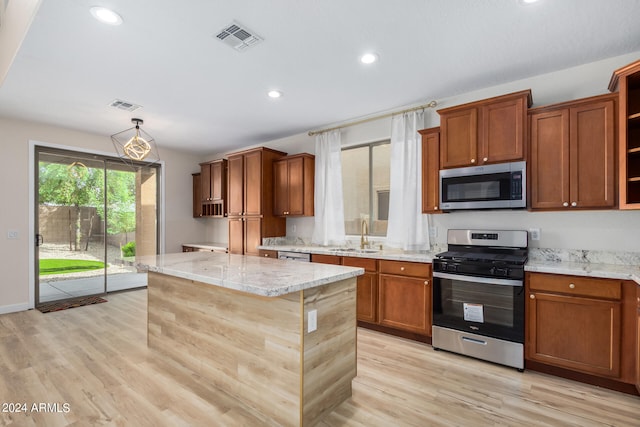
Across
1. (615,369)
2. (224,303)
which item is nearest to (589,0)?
(615,369)

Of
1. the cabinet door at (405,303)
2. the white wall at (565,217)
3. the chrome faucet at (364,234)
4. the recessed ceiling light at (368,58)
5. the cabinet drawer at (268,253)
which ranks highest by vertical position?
the recessed ceiling light at (368,58)

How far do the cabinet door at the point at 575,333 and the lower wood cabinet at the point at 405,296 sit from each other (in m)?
0.89

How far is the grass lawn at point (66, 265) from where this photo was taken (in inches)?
186

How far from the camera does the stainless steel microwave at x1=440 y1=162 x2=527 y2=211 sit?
283 cm

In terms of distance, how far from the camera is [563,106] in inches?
105

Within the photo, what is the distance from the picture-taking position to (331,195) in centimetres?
448

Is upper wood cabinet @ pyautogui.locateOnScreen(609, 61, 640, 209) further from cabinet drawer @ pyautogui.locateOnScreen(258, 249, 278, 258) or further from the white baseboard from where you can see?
the white baseboard

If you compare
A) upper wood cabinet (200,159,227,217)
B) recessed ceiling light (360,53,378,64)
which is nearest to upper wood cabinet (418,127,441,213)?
recessed ceiling light (360,53,378,64)

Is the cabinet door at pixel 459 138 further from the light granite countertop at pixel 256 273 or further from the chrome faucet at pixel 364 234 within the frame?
the light granite countertop at pixel 256 273

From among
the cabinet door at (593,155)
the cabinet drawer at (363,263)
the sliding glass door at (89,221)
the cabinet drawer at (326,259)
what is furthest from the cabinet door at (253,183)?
the cabinet door at (593,155)

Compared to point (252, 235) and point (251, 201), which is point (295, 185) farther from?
point (252, 235)

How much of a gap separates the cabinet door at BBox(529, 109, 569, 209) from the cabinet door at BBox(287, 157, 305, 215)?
291 cm

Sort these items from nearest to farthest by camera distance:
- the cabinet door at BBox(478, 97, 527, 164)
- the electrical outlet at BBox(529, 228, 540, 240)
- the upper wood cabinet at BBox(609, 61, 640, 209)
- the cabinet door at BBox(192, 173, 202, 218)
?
1. the upper wood cabinet at BBox(609, 61, 640, 209)
2. the cabinet door at BBox(478, 97, 527, 164)
3. the electrical outlet at BBox(529, 228, 540, 240)
4. the cabinet door at BBox(192, 173, 202, 218)

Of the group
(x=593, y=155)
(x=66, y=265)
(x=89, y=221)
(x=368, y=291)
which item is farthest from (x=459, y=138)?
(x=66, y=265)
